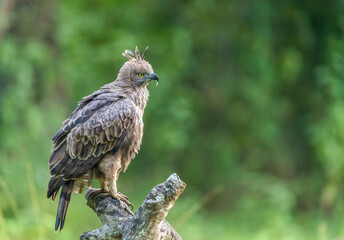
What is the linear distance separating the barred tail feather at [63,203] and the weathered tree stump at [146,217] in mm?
386

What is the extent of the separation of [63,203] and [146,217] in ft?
3.46

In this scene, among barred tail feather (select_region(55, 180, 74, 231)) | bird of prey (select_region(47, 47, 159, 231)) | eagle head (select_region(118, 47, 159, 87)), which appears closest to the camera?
barred tail feather (select_region(55, 180, 74, 231))

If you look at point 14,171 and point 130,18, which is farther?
point 130,18

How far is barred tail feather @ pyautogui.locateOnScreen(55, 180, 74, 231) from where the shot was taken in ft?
12.4

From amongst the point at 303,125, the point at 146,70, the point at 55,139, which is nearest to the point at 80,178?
the point at 55,139

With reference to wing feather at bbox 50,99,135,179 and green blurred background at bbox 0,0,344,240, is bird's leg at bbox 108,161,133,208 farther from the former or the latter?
green blurred background at bbox 0,0,344,240

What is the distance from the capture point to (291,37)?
911 centimetres

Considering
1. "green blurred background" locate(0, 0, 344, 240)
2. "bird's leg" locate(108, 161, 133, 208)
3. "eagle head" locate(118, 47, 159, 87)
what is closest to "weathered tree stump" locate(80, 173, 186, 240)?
"bird's leg" locate(108, 161, 133, 208)

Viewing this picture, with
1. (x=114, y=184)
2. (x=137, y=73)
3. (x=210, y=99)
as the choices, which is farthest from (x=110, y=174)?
(x=210, y=99)

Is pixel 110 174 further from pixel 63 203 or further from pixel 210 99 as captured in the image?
pixel 210 99

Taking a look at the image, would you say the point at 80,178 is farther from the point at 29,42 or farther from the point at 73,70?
the point at 73,70

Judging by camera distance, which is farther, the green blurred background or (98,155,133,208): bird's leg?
the green blurred background

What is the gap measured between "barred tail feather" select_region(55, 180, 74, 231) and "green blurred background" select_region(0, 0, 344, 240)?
3.23m

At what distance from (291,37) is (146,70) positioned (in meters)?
5.10
